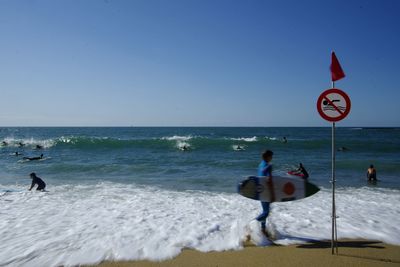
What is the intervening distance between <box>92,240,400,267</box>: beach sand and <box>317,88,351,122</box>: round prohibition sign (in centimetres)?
207

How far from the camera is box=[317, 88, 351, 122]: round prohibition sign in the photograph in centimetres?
418

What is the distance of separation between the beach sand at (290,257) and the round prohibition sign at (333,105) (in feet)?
6.78

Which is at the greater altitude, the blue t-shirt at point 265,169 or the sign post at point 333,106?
the sign post at point 333,106

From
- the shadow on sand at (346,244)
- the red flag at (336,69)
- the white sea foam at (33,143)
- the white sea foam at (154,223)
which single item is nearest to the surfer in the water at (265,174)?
the white sea foam at (154,223)

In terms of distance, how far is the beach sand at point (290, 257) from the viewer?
4.08 meters

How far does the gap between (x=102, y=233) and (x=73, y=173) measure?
35.5ft

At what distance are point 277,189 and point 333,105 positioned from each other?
1.76m

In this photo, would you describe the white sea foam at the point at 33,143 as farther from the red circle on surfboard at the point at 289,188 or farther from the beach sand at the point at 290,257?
the red circle on surfboard at the point at 289,188

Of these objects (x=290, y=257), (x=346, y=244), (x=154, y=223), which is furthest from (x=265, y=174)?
(x=154, y=223)

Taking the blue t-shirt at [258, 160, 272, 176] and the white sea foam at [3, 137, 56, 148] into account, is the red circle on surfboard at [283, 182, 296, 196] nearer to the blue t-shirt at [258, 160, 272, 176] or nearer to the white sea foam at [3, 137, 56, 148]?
the blue t-shirt at [258, 160, 272, 176]

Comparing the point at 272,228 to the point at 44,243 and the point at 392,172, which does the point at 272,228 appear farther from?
the point at 392,172

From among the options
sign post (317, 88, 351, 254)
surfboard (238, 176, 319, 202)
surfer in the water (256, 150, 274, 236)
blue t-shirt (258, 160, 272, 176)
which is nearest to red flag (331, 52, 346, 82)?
sign post (317, 88, 351, 254)

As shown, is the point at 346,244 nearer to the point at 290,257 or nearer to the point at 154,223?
the point at 290,257

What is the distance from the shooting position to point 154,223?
628 cm
